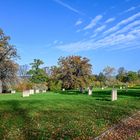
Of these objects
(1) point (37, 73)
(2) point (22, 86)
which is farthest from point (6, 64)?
(1) point (37, 73)

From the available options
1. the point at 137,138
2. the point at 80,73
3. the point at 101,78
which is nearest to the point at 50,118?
the point at 137,138

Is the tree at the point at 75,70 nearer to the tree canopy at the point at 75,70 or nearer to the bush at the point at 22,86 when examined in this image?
the tree canopy at the point at 75,70

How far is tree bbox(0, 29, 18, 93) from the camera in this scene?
7381cm

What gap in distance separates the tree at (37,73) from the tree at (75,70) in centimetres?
2899

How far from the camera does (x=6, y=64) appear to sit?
73688 mm

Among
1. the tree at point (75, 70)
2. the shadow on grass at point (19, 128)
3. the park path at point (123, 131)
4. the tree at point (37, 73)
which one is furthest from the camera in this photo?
the tree at point (37, 73)

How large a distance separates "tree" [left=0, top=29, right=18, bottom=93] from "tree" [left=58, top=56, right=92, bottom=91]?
1175cm

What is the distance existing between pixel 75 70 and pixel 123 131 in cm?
5666

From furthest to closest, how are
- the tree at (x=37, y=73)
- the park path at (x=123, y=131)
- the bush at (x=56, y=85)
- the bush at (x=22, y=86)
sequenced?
the tree at (x=37, y=73)
the bush at (x=22, y=86)
the bush at (x=56, y=85)
the park path at (x=123, y=131)

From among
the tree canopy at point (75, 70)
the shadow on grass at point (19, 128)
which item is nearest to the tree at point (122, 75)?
the tree canopy at point (75, 70)

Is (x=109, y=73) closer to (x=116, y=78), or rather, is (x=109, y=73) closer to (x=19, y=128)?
(x=116, y=78)

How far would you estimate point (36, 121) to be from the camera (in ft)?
47.9

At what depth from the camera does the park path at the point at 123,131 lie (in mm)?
11759

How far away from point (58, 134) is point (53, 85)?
67.4m
